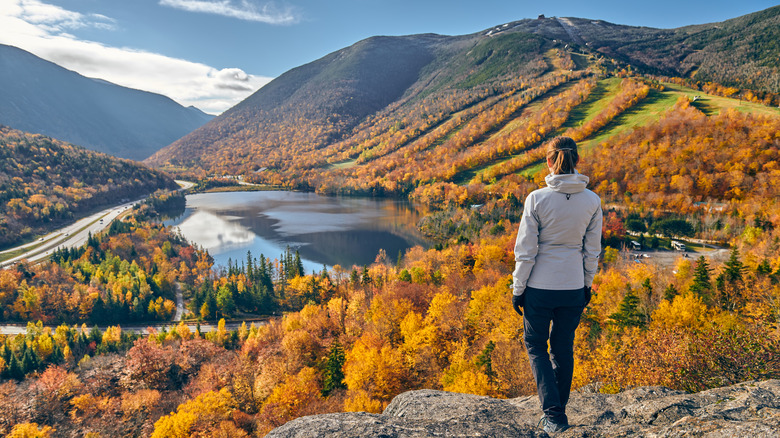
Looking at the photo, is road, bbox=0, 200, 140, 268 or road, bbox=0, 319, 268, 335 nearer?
road, bbox=0, 319, 268, 335

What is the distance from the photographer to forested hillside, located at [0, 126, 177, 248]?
332 feet

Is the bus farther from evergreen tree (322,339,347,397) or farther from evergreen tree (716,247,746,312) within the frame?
evergreen tree (322,339,347,397)

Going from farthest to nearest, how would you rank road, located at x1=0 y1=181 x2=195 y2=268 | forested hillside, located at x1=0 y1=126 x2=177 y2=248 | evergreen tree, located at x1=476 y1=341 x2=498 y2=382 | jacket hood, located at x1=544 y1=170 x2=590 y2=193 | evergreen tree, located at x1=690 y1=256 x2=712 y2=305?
1. forested hillside, located at x1=0 y1=126 x2=177 y2=248
2. road, located at x1=0 y1=181 x2=195 y2=268
3. evergreen tree, located at x1=690 y1=256 x2=712 y2=305
4. evergreen tree, located at x1=476 y1=341 x2=498 y2=382
5. jacket hood, located at x1=544 y1=170 x2=590 y2=193

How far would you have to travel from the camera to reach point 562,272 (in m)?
4.17

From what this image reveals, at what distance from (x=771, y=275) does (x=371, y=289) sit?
40.5 meters

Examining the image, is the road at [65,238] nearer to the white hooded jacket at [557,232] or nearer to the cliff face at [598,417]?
the cliff face at [598,417]

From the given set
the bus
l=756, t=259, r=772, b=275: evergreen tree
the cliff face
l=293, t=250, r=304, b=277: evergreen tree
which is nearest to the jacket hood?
the cliff face

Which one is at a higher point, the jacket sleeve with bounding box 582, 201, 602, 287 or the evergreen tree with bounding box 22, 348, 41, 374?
the jacket sleeve with bounding box 582, 201, 602, 287

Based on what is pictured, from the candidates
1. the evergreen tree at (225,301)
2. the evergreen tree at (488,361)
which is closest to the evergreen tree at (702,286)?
the evergreen tree at (488,361)

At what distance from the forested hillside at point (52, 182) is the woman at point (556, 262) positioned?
124 meters

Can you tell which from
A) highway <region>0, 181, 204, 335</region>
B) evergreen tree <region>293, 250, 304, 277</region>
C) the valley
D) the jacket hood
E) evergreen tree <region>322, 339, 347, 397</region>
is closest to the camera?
the jacket hood

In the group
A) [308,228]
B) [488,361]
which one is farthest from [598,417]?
[308,228]

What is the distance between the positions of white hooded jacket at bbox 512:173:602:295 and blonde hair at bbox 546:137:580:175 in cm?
13

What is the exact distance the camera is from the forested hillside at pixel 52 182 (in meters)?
101
